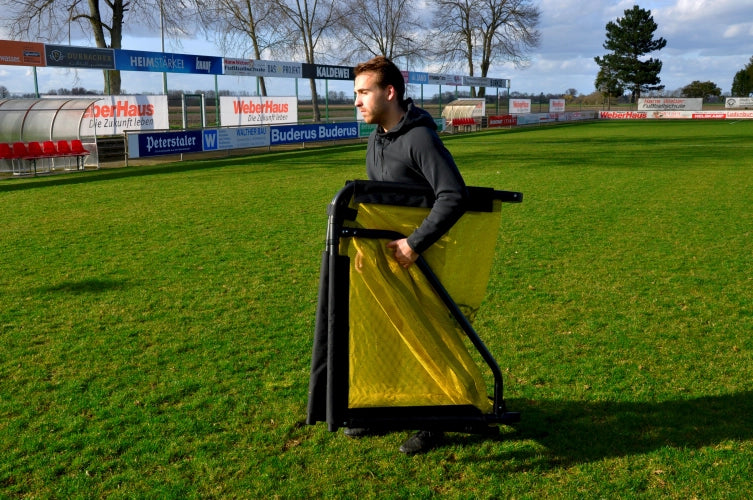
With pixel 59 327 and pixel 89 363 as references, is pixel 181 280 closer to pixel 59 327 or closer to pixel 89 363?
pixel 59 327

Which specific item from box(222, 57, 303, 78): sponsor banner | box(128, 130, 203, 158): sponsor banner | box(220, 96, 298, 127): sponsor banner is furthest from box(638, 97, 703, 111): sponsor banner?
box(128, 130, 203, 158): sponsor banner

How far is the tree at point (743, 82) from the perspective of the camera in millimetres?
76812

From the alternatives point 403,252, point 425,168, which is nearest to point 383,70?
point 425,168

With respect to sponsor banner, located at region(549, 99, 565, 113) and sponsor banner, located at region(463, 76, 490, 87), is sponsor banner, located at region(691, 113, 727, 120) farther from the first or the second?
sponsor banner, located at region(463, 76, 490, 87)

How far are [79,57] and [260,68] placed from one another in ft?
26.8

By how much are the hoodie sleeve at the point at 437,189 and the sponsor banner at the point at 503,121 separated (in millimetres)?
42916

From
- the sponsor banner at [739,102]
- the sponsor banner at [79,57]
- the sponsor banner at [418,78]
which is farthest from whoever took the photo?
the sponsor banner at [739,102]

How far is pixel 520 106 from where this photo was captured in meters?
50.3

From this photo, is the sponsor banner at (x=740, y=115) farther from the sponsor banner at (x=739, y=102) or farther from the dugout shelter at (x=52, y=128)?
the dugout shelter at (x=52, y=128)

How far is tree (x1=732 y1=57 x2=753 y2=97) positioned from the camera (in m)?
76.8

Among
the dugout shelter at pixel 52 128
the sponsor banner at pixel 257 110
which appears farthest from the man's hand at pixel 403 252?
the sponsor banner at pixel 257 110

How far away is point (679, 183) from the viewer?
1469 cm

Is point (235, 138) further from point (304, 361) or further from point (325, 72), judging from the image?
point (304, 361)

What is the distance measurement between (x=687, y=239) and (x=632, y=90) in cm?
7803
